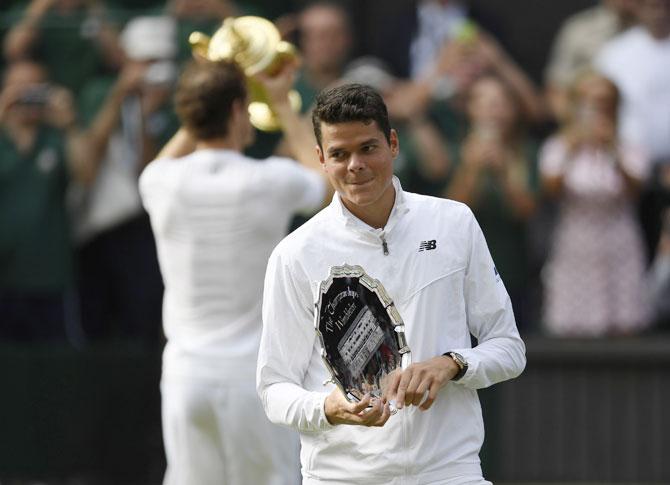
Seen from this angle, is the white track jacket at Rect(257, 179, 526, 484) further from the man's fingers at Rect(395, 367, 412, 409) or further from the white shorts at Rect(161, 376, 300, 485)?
the white shorts at Rect(161, 376, 300, 485)

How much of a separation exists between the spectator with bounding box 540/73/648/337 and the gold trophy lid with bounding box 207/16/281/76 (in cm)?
332

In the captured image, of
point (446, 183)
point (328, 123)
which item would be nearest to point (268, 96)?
point (328, 123)

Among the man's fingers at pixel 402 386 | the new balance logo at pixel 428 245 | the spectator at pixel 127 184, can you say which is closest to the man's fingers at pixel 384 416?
the man's fingers at pixel 402 386

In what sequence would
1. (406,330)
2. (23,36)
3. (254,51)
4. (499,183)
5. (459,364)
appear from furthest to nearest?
(23,36) < (499,183) < (254,51) < (406,330) < (459,364)

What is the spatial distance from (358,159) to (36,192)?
5.55 meters

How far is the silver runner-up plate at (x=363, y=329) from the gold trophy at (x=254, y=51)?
2170mm

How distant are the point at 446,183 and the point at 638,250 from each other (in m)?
1.20

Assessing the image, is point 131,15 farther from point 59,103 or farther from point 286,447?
point 286,447

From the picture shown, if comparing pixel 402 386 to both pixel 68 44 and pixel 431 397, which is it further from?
pixel 68 44

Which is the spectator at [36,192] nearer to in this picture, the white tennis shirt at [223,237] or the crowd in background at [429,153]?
the crowd in background at [429,153]

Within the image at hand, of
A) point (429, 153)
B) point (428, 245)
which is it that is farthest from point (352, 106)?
point (429, 153)

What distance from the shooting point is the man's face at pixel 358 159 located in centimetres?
426

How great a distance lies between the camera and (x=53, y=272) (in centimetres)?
939

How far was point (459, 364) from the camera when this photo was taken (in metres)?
4.20
